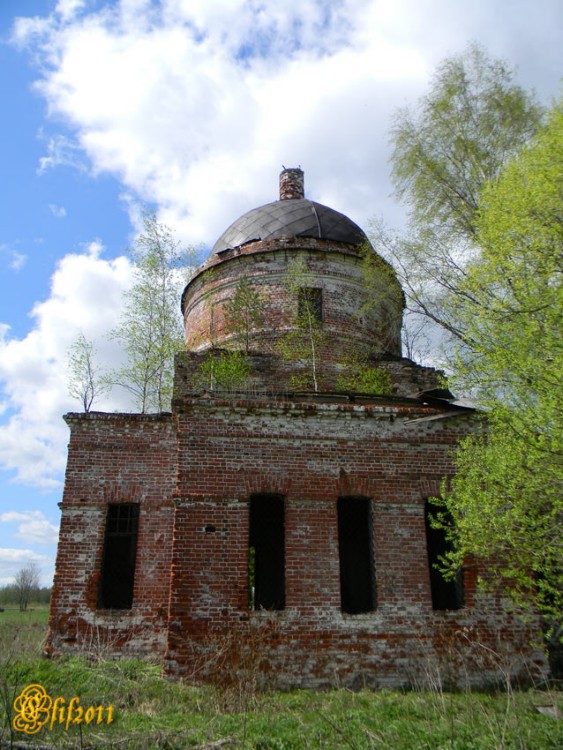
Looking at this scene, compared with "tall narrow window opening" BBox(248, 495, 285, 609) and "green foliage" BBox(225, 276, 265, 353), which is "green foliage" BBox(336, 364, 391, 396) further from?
"tall narrow window opening" BBox(248, 495, 285, 609)

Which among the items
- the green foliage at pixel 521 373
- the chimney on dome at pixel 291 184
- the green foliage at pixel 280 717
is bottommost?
the green foliage at pixel 280 717

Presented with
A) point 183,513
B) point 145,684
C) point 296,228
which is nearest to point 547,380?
point 183,513

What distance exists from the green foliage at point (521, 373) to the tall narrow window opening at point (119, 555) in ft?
19.3

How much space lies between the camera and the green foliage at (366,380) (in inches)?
532

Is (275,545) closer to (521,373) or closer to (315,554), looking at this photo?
(315,554)

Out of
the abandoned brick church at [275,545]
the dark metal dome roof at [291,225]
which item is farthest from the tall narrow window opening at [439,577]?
the dark metal dome roof at [291,225]

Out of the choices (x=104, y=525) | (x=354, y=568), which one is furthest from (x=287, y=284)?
(x=104, y=525)

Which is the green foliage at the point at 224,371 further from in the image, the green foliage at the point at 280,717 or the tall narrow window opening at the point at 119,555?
the green foliage at the point at 280,717

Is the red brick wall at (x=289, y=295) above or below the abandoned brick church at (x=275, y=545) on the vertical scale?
above

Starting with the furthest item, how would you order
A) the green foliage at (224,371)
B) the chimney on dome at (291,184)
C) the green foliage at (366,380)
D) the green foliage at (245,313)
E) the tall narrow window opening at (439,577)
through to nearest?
the chimney on dome at (291,184) < the green foliage at (245,313) < the green foliage at (366,380) < the green foliage at (224,371) < the tall narrow window opening at (439,577)

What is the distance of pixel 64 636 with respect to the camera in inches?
374

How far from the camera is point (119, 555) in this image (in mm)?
10617

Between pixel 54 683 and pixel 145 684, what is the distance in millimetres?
1274

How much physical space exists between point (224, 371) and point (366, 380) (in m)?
3.68
